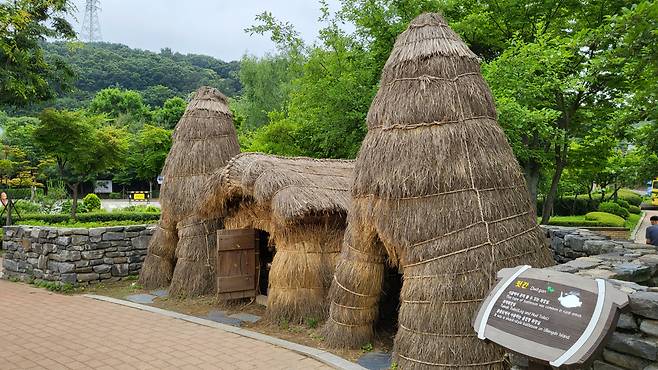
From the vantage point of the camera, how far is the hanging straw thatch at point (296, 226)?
27.0ft

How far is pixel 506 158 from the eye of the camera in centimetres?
632

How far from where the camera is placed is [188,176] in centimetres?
1062

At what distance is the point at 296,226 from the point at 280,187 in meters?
0.70

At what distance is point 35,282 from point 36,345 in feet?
16.7

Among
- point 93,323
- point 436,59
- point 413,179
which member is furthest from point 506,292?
point 93,323

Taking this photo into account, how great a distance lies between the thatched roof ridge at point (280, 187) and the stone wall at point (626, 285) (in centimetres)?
373

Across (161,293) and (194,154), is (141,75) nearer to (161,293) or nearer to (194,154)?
(194,154)

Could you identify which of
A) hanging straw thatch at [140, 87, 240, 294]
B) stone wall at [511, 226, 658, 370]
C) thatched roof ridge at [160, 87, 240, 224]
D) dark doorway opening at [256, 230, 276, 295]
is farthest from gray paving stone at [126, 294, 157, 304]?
stone wall at [511, 226, 658, 370]

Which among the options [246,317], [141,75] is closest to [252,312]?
[246,317]

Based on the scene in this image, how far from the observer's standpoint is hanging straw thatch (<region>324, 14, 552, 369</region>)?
225 inches

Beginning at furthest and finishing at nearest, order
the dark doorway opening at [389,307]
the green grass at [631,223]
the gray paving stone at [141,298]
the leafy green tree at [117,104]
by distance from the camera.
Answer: the leafy green tree at [117,104]
the green grass at [631,223]
the gray paving stone at [141,298]
the dark doorway opening at [389,307]

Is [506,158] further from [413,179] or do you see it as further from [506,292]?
[506,292]

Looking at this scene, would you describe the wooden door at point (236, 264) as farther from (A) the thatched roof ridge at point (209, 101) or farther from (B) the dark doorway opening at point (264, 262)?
(A) the thatched roof ridge at point (209, 101)

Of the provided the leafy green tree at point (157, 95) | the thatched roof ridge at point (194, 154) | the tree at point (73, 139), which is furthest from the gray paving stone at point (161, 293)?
the leafy green tree at point (157, 95)
